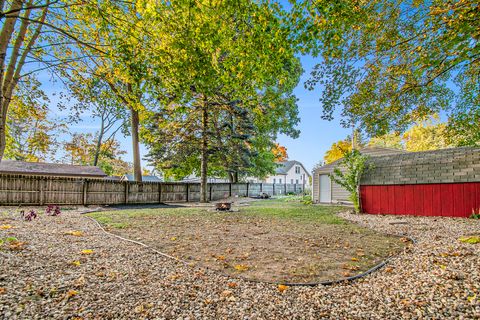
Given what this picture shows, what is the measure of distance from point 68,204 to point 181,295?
12.8 m

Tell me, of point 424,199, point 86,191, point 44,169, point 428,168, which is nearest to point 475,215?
point 424,199

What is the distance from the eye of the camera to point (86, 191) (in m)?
13.0

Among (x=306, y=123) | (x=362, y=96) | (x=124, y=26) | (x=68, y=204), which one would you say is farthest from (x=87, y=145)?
(x=362, y=96)

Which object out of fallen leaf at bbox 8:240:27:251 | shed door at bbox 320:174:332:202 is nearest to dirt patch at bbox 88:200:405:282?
fallen leaf at bbox 8:240:27:251

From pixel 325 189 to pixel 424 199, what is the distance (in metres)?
7.34

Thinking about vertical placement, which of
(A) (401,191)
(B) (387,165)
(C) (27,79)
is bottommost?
(A) (401,191)

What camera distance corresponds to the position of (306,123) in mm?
24891

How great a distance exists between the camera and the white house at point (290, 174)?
4409cm

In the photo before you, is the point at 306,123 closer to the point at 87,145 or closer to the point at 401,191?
the point at 401,191

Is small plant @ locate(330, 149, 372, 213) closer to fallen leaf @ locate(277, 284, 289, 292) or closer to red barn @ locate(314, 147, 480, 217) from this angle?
red barn @ locate(314, 147, 480, 217)

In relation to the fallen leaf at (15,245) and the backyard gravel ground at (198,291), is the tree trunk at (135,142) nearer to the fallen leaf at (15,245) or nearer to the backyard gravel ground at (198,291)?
the fallen leaf at (15,245)

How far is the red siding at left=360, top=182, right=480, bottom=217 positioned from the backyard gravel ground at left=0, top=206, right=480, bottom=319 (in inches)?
242

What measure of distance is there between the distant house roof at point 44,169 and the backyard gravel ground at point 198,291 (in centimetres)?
1957

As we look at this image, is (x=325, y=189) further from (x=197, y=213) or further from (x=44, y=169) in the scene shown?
(x=44, y=169)
